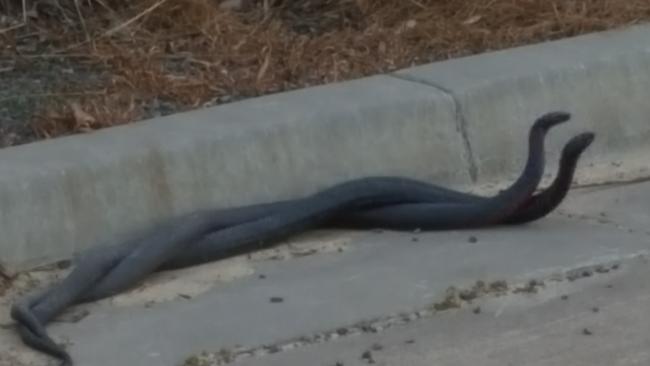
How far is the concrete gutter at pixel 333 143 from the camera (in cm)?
586

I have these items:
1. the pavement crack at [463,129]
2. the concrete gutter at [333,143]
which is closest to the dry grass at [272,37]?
the concrete gutter at [333,143]

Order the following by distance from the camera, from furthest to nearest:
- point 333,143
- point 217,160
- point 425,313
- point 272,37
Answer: point 272,37 → point 333,143 → point 217,160 → point 425,313

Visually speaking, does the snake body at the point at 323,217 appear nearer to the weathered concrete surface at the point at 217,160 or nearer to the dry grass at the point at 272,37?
the weathered concrete surface at the point at 217,160

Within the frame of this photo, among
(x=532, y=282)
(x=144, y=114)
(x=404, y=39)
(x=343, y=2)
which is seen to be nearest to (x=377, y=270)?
(x=532, y=282)

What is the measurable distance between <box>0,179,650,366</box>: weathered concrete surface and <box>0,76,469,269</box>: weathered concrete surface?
0.96ft

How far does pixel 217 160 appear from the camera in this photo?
6.11 metres

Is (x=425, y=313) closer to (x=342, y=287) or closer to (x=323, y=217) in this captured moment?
(x=342, y=287)

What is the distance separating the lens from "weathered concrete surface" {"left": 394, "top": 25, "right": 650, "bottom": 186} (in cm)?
662

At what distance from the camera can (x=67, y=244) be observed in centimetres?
585

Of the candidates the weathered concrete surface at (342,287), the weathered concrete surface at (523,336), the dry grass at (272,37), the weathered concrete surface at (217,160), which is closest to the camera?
the weathered concrete surface at (523,336)

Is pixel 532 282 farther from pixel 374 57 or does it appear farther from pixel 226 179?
pixel 374 57

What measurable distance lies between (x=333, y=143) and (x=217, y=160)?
425mm

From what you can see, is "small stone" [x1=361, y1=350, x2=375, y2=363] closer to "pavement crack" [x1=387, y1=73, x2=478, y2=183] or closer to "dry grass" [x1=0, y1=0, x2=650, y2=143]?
"pavement crack" [x1=387, y1=73, x2=478, y2=183]

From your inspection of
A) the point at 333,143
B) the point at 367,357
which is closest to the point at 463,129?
the point at 333,143
